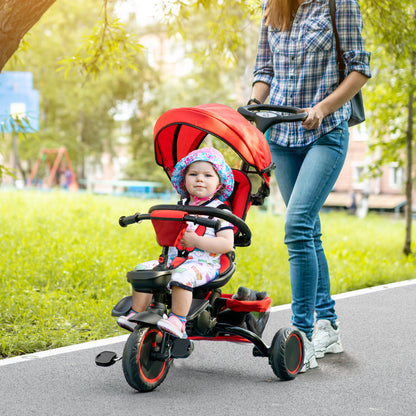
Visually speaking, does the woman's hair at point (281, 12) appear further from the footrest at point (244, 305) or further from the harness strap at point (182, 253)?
the footrest at point (244, 305)

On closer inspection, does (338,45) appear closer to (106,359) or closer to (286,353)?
(286,353)

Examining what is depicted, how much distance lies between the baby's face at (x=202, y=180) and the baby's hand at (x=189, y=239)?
0.87 feet

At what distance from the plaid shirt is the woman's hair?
4 centimetres

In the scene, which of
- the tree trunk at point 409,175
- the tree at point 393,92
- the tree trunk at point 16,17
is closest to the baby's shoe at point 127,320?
the tree trunk at point 16,17

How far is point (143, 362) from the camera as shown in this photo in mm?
3344

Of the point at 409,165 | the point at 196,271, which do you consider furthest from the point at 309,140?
the point at 409,165

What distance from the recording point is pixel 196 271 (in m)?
3.46

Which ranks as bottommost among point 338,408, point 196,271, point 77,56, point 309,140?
point 338,408

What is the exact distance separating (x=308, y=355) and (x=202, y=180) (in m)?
1.23

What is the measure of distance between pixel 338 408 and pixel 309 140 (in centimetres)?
163

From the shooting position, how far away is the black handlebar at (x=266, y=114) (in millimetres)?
3918

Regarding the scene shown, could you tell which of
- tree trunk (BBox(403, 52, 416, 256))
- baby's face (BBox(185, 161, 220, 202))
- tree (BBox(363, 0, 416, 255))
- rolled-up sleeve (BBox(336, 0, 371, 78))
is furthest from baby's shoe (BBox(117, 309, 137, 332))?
tree trunk (BBox(403, 52, 416, 256))

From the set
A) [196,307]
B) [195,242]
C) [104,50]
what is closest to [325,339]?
[196,307]

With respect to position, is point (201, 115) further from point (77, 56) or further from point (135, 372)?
point (77, 56)
